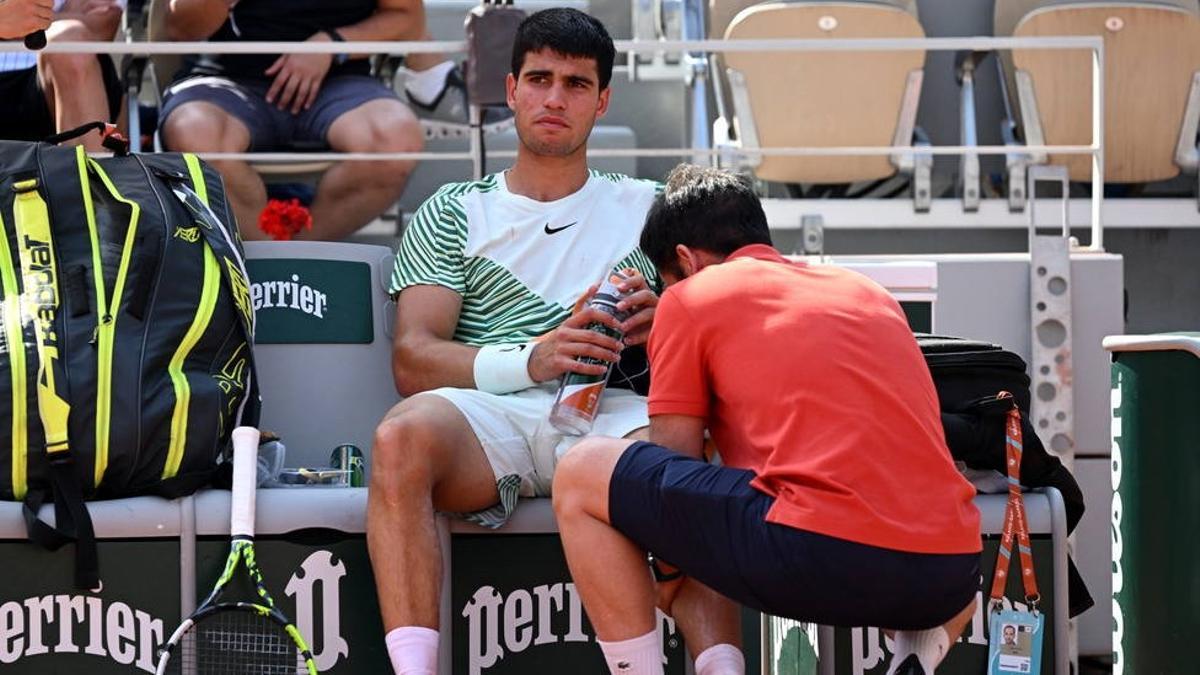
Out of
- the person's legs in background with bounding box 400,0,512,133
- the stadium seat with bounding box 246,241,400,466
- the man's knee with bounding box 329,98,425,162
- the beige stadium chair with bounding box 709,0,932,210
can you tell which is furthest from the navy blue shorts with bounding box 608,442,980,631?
the beige stadium chair with bounding box 709,0,932,210

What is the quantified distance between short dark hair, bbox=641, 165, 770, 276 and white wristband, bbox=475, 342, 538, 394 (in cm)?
43

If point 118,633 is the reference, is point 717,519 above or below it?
above

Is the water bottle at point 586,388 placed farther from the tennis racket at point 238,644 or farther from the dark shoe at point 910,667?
the dark shoe at point 910,667

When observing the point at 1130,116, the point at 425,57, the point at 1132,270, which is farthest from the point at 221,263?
the point at 1132,270

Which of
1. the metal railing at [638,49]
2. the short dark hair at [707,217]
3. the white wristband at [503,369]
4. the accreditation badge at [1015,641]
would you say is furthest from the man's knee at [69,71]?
the accreditation badge at [1015,641]

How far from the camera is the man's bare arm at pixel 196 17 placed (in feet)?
17.2

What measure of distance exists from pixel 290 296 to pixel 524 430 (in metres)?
0.79

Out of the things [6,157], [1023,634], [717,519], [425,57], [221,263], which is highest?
[425,57]

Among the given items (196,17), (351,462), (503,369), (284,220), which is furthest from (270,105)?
(503,369)

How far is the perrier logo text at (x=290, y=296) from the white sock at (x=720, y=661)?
4.43ft

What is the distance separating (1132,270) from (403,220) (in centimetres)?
301

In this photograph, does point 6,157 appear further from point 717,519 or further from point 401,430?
point 717,519

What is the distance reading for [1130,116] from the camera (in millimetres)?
6266

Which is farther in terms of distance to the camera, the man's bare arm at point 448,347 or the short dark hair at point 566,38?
the short dark hair at point 566,38
